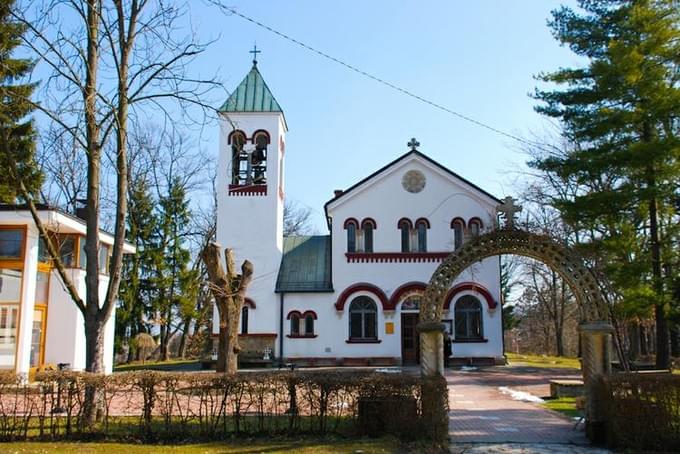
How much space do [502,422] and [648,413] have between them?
143 inches

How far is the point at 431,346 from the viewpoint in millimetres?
11836

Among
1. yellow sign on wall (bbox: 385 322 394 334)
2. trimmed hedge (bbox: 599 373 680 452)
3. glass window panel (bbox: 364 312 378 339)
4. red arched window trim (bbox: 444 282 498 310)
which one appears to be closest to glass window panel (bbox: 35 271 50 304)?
glass window panel (bbox: 364 312 378 339)

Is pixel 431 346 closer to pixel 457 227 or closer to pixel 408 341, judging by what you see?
pixel 408 341

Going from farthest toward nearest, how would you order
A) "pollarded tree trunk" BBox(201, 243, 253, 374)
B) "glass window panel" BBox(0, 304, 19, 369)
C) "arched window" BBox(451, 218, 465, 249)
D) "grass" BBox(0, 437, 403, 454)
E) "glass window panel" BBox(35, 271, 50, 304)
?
1. "arched window" BBox(451, 218, 465, 249)
2. "glass window panel" BBox(35, 271, 50, 304)
3. "glass window panel" BBox(0, 304, 19, 369)
4. "pollarded tree trunk" BBox(201, 243, 253, 374)
5. "grass" BBox(0, 437, 403, 454)

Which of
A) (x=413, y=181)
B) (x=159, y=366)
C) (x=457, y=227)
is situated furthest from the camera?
(x=159, y=366)

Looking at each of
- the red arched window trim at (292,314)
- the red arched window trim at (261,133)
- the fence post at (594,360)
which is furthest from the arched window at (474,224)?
the fence post at (594,360)

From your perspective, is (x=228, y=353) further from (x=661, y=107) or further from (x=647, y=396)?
(x=661, y=107)

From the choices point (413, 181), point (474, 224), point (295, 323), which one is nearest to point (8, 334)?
point (295, 323)

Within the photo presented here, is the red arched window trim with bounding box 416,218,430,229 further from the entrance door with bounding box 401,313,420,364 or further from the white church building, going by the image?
the entrance door with bounding box 401,313,420,364

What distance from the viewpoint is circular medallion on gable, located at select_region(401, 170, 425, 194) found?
31.0 metres

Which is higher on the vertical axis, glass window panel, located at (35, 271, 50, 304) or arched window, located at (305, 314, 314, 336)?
glass window panel, located at (35, 271, 50, 304)

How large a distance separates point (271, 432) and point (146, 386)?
2260 millimetres

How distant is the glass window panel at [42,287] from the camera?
71.7 ft

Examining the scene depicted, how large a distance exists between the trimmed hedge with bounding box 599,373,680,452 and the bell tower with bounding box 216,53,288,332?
69.5 feet
